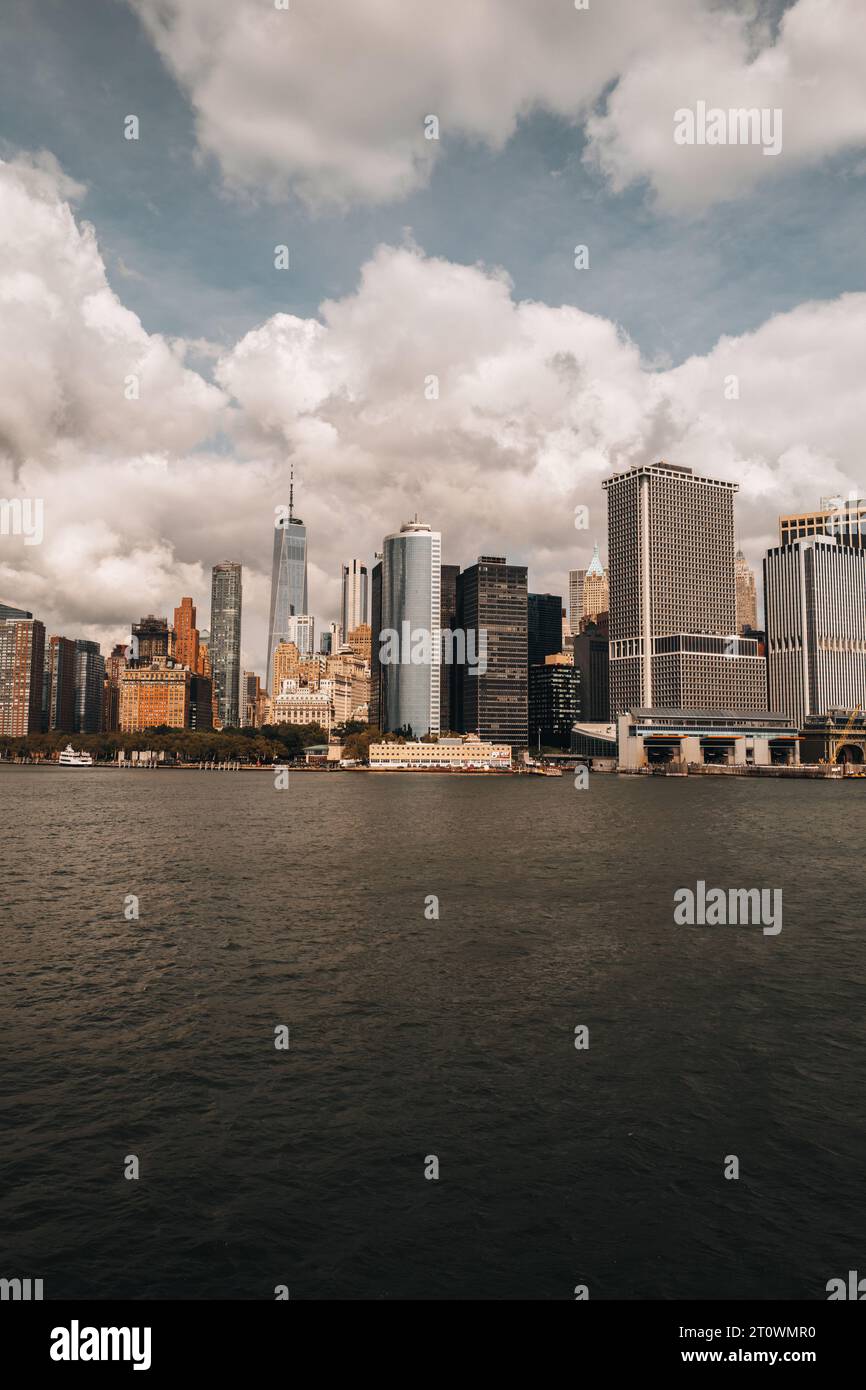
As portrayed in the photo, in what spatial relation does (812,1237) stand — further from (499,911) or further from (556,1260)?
(499,911)

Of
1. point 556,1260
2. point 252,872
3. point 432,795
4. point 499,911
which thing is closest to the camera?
point 556,1260

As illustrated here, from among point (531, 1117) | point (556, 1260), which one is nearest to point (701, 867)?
→ point (531, 1117)

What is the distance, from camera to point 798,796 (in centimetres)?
19575

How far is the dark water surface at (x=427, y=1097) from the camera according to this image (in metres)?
17.1

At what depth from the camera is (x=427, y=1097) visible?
79.3ft

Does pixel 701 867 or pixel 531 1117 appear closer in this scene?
pixel 531 1117

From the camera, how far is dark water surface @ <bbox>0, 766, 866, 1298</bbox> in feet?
56.0

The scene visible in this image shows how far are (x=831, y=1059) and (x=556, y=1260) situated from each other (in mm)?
14130

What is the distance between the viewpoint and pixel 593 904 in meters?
52.8

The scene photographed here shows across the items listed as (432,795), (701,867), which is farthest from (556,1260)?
(432,795)

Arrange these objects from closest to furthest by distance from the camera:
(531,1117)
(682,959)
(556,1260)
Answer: (556,1260)
(531,1117)
(682,959)
